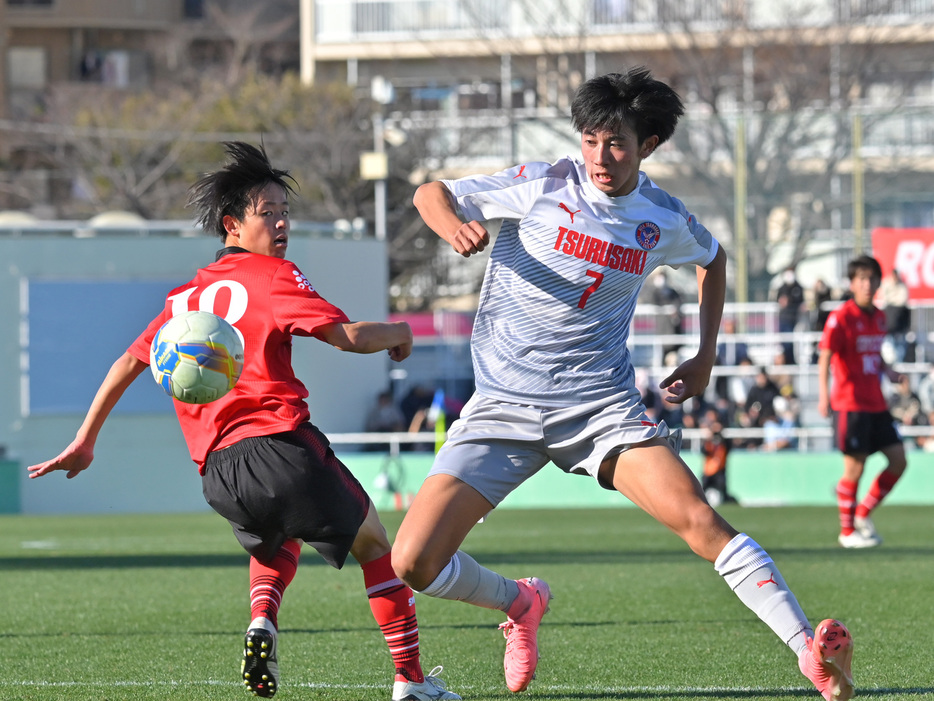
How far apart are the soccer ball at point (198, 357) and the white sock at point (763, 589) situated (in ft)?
5.70

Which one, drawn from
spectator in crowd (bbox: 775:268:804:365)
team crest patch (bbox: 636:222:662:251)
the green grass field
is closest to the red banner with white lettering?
spectator in crowd (bbox: 775:268:804:365)

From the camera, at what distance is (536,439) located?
5043 millimetres

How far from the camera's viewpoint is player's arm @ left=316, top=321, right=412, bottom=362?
15.5 ft

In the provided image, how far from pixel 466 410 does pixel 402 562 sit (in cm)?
61

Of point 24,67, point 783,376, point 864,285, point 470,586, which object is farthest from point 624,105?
point 24,67

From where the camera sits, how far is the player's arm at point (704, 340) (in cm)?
526

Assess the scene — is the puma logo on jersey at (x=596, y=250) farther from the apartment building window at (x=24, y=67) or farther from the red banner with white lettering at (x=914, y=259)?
the apartment building window at (x=24, y=67)

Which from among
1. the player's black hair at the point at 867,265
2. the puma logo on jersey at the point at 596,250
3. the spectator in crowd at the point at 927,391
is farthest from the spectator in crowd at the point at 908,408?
the puma logo on jersey at the point at 596,250

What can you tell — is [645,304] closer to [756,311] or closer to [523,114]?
[756,311]

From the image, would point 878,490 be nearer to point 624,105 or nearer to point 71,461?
point 624,105

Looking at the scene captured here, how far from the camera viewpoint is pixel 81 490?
24000 millimetres

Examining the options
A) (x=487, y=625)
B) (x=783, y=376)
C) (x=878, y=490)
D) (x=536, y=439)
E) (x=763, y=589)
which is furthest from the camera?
(x=783, y=376)

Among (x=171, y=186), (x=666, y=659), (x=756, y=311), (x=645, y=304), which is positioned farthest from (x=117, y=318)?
(x=666, y=659)

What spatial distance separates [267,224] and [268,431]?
29.8 inches
